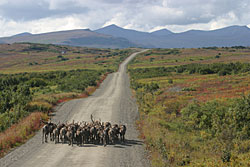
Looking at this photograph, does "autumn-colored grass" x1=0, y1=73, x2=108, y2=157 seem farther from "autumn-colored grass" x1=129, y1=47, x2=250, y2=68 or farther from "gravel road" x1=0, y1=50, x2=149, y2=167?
"autumn-colored grass" x1=129, y1=47, x2=250, y2=68

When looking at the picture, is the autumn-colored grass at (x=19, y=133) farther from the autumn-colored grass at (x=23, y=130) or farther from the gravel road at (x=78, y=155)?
the gravel road at (x=78, y=155)

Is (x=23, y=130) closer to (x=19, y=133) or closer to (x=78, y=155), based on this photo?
(x=19, y=133)

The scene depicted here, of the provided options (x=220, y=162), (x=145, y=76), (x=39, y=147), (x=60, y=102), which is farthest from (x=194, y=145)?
(x=145, y=76)

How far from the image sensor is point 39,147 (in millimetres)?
17969

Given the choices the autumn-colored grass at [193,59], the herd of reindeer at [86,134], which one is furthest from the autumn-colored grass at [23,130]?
the autumn-colored grass at [193,59]

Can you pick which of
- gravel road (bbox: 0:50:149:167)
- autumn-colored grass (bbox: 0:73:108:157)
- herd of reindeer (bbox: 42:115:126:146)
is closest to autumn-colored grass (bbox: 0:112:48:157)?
autumn-colored grass (bbox: 0:73:108:157)

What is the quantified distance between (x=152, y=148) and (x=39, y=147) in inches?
287

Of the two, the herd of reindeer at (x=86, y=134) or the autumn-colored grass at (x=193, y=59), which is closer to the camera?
the herd of reindeer at (x=86, y=134)

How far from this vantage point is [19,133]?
20.5 m

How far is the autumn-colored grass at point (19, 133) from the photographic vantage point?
18.1 m

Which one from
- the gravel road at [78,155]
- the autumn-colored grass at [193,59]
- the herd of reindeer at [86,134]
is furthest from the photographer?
the autumn-colored grass at [193,59]

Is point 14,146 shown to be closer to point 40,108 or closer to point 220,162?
point 40,108

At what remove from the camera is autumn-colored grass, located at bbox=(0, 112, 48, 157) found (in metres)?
18.1

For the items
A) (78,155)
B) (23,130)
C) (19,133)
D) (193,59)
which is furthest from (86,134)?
(193,59)
